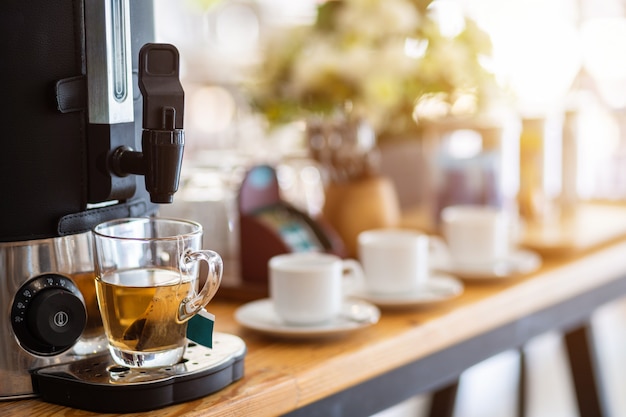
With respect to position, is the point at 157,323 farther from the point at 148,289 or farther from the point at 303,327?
the point at 303,327

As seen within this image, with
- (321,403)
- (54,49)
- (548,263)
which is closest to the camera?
(54,49)

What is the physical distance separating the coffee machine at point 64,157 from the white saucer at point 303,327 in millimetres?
188

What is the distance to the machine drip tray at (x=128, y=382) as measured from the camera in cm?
79

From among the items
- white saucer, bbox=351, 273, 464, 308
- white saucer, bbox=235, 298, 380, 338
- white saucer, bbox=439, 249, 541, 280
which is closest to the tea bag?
white saucer, bbox=235, 298, 380, 338

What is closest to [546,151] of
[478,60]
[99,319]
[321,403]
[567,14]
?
[478,60]

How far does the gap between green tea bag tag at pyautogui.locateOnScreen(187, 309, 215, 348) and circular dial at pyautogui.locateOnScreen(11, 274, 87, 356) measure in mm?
108

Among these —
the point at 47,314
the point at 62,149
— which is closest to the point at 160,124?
the point at 62,149

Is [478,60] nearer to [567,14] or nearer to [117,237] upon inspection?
[117,237]

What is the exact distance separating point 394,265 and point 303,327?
21cm

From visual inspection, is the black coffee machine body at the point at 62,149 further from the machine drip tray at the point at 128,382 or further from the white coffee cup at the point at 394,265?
the white coffee cup at the point at 394,265

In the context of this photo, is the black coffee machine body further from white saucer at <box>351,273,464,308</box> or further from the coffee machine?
white saucer at <box>351,273,464,308</box>

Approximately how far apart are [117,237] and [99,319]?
11 cm

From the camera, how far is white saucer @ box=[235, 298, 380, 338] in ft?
3.37

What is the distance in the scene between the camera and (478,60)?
5.65ft
